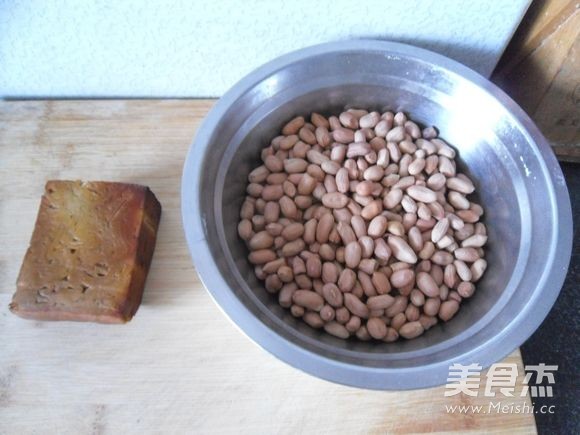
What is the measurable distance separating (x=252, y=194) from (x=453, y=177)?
0.27 meters

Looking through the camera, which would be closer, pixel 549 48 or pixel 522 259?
pixel 522 259

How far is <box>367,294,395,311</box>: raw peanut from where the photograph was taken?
24.7 inches

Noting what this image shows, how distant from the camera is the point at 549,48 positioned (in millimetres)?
717

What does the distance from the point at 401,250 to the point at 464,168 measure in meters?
0.17

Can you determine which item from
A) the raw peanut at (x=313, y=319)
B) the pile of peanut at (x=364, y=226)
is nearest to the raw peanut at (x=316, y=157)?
the pile of peanut at (x=364, y=226)

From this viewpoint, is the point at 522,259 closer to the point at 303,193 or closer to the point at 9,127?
the point at 303,193

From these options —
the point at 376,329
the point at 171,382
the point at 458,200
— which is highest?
the point at 458,200

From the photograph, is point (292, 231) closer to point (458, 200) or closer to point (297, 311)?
point (297, 311)

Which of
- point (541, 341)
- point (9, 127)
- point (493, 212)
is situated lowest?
point (541, 341)

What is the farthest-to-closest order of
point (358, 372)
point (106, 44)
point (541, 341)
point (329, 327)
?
point (541, 341) < point (106, 44) < point (329, 327) < point (358, 372)

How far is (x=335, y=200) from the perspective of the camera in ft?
2.21

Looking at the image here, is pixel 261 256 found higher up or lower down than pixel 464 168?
lower down

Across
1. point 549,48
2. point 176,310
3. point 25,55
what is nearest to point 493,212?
point 549,48

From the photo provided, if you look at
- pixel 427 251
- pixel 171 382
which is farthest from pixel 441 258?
pixel 171 382
